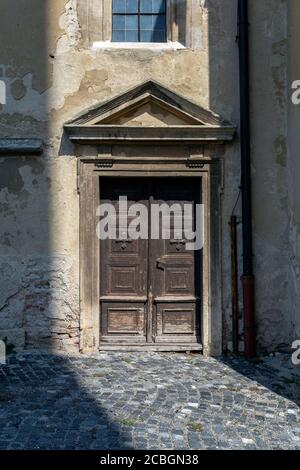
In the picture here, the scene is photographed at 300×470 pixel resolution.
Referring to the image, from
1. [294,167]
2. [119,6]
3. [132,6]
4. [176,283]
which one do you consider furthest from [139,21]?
[176,283]

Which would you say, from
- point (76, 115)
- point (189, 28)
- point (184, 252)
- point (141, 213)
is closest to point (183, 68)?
point (189, 28)

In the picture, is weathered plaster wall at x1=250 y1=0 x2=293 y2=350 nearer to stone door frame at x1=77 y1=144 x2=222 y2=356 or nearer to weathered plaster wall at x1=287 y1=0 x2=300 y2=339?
weathered plaster wall at x1=287 y1=0 x2=300 y2=339

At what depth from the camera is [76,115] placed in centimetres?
634

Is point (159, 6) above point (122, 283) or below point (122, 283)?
above

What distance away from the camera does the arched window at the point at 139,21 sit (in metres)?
6.76

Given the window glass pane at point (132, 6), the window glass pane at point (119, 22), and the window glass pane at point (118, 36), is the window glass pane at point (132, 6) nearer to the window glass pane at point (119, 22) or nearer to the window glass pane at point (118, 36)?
the window glass pane at point (119, 22)

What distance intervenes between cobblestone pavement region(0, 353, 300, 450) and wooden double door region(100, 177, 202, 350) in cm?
43

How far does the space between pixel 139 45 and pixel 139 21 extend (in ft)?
1.53

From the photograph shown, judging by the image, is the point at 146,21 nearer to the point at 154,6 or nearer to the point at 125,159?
the point at 154,6

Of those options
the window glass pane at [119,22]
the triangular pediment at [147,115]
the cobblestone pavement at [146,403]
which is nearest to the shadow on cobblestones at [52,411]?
the cobblestone pavement at [146,403]

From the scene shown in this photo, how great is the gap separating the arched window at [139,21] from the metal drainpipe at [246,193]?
114 centimetres

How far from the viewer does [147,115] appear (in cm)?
641

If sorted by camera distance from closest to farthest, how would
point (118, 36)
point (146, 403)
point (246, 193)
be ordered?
point (146, 403) < point (246, 193) < point (118, 36)
